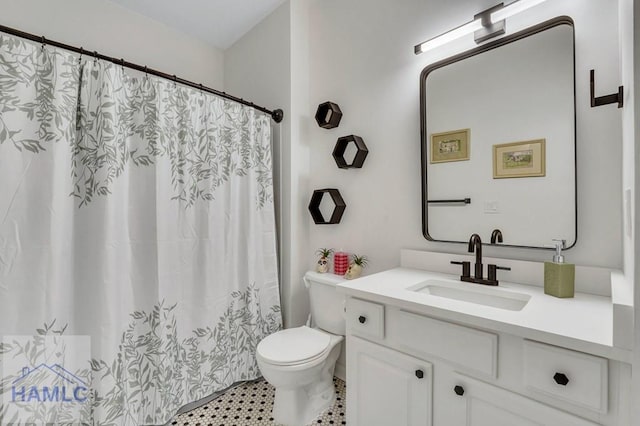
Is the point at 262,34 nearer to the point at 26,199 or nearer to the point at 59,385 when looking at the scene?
the point at 26,199

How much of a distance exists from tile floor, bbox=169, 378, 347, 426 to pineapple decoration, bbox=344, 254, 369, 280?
0.74m

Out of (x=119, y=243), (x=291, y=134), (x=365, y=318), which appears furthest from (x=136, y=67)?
(x=365, y=318)

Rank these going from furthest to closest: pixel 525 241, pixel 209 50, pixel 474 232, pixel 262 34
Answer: pixel 209 50 → pixel 262 34 → pixel 474 232 → pixel 525 241

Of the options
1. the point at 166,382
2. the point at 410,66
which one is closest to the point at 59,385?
the point at 166,382

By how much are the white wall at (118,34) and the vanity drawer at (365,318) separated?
241cm

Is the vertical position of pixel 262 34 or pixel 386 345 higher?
pixel 262 34

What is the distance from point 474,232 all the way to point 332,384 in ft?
4.11

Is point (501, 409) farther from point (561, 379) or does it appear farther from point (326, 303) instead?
point (326, 303)

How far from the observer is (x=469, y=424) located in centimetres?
97

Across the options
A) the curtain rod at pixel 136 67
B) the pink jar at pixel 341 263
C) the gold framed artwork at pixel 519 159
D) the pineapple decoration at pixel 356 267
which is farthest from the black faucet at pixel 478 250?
the curtain rod at pixel 136 67

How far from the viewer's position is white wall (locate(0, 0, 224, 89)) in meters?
1.80

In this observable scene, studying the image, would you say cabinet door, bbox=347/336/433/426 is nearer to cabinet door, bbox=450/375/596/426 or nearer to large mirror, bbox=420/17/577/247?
cabinet door, bbox=450/375/596/426

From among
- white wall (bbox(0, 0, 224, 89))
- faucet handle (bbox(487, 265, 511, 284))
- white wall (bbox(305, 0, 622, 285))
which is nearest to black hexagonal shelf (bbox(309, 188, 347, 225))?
white wall (bbox(305, 0, 622, 285))

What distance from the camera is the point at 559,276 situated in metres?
1.08
